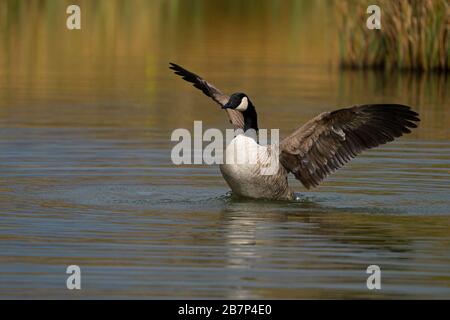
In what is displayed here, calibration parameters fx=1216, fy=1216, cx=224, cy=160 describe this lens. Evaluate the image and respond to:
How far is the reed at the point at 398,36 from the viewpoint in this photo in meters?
26.9

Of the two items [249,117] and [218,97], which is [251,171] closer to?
[249,117]

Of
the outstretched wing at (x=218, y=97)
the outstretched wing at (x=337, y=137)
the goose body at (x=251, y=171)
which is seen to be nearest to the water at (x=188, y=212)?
the goose body at (x=251, y=171)

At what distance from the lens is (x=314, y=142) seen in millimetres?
14242

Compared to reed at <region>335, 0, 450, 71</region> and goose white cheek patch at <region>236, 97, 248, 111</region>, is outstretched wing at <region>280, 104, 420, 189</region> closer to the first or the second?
goose white cheek patch at <region>236, 97, 248, 111</region>

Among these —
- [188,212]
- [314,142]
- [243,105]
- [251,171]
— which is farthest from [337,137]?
[188,212]

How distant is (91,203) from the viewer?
13.4 m

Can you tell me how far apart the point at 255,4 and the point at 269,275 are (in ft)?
131

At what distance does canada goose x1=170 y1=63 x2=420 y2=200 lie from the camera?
13570 millimetres

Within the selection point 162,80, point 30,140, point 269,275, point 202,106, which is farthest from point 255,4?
point 269,275

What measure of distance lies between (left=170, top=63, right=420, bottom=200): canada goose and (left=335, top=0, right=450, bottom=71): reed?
12542mm

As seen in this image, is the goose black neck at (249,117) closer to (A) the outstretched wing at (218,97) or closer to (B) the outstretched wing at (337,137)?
(B) the outstretched wing at (337,137)

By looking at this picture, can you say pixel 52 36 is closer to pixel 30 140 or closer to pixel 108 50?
pixel 108 50

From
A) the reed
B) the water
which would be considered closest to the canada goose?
the water

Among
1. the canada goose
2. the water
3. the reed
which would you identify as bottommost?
the water
